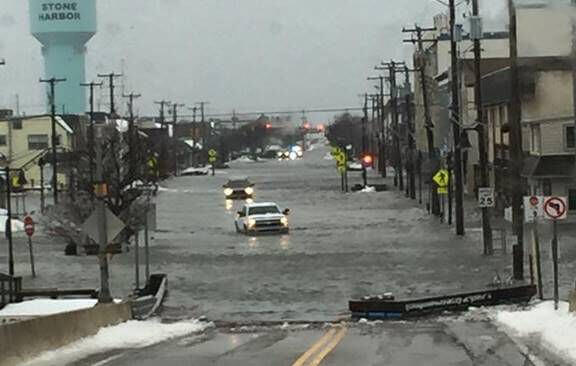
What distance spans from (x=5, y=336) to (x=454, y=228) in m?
41.0

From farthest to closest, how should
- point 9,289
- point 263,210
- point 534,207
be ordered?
point 263,210 → point 9,289 → point 534,207

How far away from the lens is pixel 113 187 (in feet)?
159

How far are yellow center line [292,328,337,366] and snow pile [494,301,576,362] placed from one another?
2.96 m

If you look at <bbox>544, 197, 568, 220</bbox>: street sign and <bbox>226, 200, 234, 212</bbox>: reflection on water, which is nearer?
<bbox>544, 197, 568, 220</bbox>: street sign

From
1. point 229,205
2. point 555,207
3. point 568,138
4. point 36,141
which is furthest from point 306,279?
point 36,141

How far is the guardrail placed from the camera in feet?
85.9

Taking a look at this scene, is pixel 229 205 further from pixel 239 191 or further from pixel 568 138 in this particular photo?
pixel 568 138

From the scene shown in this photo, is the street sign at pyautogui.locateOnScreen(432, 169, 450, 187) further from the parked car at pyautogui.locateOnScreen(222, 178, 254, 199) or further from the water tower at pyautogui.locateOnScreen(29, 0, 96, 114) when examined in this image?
the water tower at pyautogui.locateOnScreen(29, 0, 96, 114)

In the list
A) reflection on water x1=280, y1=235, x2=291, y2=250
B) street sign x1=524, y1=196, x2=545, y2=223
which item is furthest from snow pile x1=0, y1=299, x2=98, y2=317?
reflection on water x1=280, y1=235, x2=291, y2=250

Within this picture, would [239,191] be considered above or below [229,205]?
above

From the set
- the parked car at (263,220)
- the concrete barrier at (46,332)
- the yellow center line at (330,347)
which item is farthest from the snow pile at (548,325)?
the parked car at (263,220)

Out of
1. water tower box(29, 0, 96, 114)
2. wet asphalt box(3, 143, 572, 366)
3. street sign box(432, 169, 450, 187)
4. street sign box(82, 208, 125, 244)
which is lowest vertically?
wet asphalt box(3, 143, 572, 366)

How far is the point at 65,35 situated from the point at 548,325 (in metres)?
120

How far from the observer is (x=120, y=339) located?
17750 millimetres
